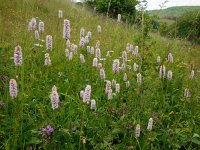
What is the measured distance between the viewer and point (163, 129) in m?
3.14

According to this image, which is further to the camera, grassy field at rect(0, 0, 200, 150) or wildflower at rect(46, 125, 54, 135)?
grassy field at rect(0, 0, 200, 150)

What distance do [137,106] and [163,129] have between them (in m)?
0.32

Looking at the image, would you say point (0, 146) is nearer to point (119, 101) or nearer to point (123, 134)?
point (123, 134)

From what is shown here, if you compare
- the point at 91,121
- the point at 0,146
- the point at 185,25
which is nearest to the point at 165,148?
the point at 91,121

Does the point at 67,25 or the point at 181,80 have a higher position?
the point at 67,25

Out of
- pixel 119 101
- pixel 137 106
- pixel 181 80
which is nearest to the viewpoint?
pixel 137 106

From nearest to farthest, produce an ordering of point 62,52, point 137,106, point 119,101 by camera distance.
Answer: point 137,106 < point 119,101 < point 62,52

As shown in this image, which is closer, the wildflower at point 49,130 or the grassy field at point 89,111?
the wildflower at point 49,130

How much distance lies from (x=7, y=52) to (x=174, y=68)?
8.24 ft

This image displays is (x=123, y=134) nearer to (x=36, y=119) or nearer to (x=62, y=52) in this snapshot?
(x=36, y=119)

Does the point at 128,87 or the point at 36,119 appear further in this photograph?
the point at 128,87

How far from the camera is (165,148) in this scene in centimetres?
306

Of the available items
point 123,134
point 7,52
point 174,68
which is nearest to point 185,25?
point 174,68

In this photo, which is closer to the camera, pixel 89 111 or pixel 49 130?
pixel 49 130
